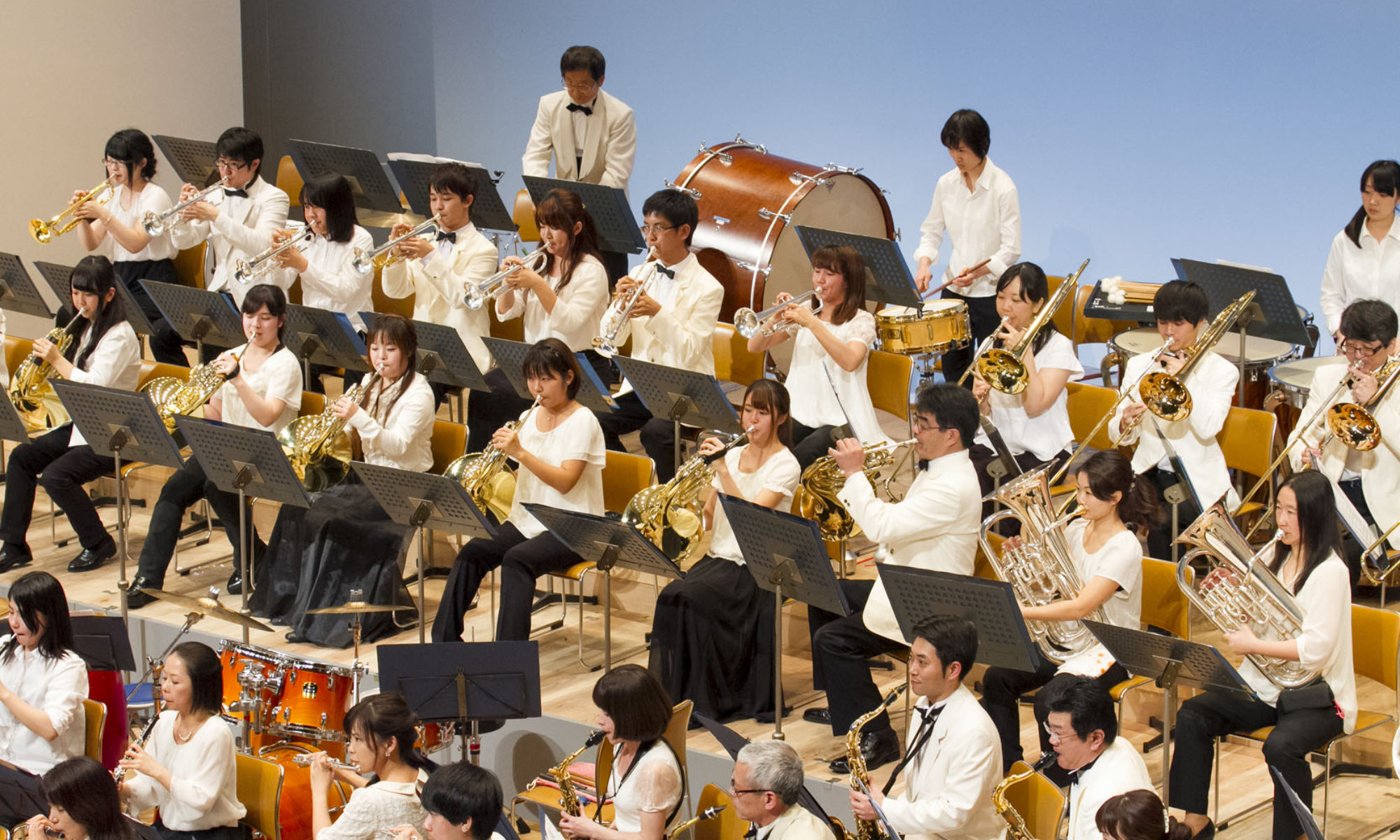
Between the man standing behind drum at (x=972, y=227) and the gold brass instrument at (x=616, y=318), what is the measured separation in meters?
1.34

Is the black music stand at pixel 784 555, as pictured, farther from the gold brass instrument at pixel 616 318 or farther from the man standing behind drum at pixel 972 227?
the man standing behind drum at pixel 972 227

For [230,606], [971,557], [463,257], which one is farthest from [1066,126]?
[230,606]

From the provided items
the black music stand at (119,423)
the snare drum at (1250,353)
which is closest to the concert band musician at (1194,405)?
the snare drum at (1250,353)

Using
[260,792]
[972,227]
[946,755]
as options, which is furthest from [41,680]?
[972,227]

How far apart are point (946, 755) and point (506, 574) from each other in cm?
205

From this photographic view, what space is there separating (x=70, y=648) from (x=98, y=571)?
1.87m

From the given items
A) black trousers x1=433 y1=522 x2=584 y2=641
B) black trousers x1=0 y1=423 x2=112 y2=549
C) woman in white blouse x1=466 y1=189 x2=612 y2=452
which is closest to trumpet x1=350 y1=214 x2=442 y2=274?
woman in white blouse x1=466 y1=189 x2=612 y2=452

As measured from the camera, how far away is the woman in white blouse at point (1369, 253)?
6.32m

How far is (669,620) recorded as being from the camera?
18.4 feet

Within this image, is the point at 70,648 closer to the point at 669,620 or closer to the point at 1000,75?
the point at 669,620

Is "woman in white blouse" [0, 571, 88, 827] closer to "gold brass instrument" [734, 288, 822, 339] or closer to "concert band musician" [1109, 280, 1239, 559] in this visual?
"gold brass instrument" [734, 288, 822, 339]

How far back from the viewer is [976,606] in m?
4.42

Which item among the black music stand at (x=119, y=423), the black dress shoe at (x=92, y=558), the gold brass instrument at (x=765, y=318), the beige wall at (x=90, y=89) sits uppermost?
the beige wall at (x=90, y=89)

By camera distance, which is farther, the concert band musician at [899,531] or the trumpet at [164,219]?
the trumpet at [164,219]
